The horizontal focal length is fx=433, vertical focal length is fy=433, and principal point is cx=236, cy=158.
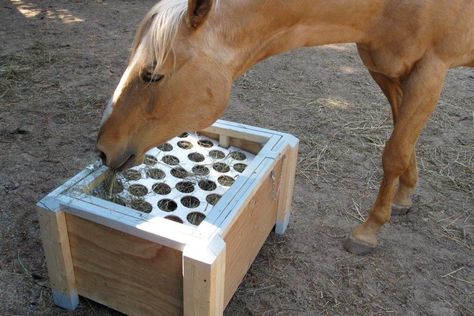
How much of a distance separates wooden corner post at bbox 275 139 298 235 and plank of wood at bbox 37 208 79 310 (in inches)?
34.7

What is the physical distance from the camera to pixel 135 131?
4.15 ft

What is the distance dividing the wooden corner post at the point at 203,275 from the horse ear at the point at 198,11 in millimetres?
588

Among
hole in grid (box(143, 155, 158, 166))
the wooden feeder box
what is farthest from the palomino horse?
hole in grid (box(143, 155, 158, 166))

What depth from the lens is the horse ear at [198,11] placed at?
1.12m

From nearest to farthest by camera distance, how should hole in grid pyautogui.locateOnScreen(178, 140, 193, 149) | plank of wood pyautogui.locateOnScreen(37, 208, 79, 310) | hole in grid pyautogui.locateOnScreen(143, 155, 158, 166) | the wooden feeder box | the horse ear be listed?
1. the horse ear
2. the wooden feeder box
3. plank of wood pyautogui.locateOnScreen(37, 208, 79, 310)
4. hole in grid pyautogui.locateOnScreen(143, 155, 158, 166)
5. hole in grid pyautogui.locateOnScreen(178, 140, 193, 149)

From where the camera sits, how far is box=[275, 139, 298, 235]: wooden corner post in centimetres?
A: 180

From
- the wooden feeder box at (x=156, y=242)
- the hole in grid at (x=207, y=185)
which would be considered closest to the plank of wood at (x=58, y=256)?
the wooden feeder box at (x=156, y=242)

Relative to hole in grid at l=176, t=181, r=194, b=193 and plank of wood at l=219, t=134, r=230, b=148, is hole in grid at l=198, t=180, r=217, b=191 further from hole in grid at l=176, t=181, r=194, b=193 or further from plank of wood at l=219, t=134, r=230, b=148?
plank of wood at l=219, t=134, r=230, b=148

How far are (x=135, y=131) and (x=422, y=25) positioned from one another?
40.8 inches

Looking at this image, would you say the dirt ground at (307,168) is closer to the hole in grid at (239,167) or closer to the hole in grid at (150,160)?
the hole in grid at (239,167)

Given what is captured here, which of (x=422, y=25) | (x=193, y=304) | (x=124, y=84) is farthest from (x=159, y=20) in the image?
(x=422, y=25)

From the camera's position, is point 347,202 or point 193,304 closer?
point 193,304

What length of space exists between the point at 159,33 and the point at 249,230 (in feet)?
2.53

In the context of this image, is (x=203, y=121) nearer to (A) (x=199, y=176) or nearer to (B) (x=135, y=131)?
(B) (x=135, y=131)
